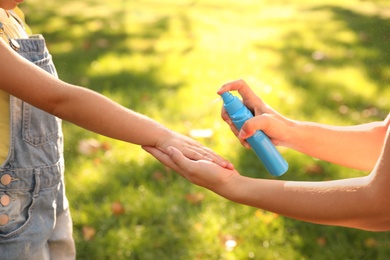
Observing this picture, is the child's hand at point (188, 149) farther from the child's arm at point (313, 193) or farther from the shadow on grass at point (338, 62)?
the shadow on grass at point (338, 62)

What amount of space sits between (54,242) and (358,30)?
452 centimetres

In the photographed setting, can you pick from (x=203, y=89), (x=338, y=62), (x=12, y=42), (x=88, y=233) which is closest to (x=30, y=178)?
(x=12, y=42)

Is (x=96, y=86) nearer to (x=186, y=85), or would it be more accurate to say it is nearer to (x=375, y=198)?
(x=186, y=85)

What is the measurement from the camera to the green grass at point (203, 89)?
2.92 metres

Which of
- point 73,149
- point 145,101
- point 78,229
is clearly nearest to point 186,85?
point 145,101

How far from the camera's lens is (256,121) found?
182cm

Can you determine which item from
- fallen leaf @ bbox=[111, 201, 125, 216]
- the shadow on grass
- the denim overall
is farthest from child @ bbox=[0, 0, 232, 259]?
the shadow on grass

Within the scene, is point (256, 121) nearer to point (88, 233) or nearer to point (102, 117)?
point (102, 117)

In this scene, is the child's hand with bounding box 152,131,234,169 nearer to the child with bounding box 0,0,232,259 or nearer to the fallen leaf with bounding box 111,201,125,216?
the child with bounding box 0,0,232,259

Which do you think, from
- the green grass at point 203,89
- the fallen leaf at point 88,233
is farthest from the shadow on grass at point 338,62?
the fallen leaf at point 88,233

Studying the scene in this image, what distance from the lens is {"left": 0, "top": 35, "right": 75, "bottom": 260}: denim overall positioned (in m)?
1.70

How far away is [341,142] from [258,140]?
0.39 meters

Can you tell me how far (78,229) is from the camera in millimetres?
2990

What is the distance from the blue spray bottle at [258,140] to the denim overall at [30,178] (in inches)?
19.3
